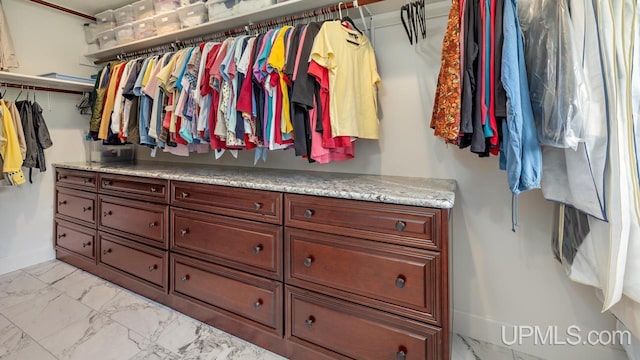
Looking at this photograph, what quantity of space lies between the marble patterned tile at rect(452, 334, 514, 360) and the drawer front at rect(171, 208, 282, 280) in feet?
3.44

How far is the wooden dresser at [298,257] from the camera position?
47.9 inches

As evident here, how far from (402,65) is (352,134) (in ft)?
1.93

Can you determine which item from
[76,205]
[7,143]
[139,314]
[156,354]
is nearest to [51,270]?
[76,205]

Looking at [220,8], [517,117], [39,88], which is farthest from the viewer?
[39,88]

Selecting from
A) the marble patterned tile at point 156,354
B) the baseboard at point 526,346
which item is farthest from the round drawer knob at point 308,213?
the baseboard at point 526,346

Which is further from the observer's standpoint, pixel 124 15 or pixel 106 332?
pixel 124 15

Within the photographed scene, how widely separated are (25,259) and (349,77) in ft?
10.4

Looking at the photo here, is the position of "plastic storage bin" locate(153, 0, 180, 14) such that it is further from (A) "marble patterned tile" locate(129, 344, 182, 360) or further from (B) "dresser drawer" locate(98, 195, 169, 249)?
(A) "marble patterned tile" locate(129, 344, 182, 360)

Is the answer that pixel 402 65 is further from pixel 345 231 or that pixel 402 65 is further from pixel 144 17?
pixel 144 17

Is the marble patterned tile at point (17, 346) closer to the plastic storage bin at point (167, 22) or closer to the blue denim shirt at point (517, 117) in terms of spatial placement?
the plastic storage bin at point (167, 22)

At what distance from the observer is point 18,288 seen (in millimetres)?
2262

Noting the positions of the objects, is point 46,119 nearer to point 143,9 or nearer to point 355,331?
point 143,9

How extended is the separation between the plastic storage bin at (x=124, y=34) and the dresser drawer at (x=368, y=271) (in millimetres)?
2250

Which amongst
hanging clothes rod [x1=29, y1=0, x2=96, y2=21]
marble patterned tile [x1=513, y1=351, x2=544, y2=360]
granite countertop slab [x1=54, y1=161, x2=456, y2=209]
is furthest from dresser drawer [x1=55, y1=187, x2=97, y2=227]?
marble patterned tile [x1=513, y1=351, x2=544, y2=360]
